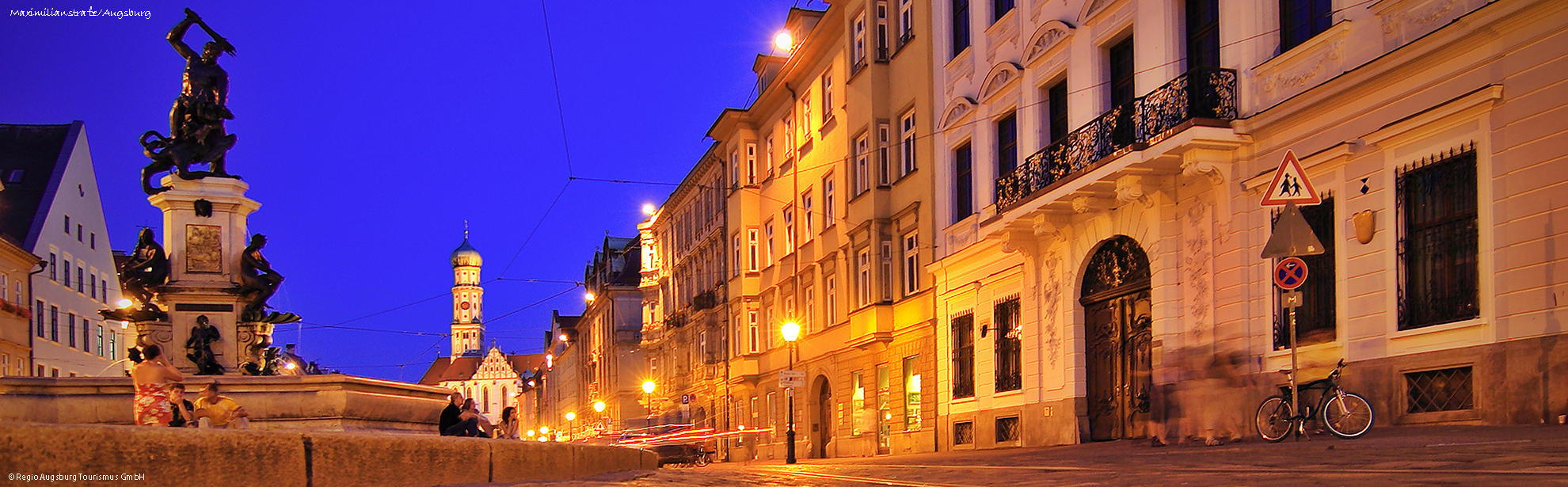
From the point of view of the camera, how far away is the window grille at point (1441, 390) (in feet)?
44.2

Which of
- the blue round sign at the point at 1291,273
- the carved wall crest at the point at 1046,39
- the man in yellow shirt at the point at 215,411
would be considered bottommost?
the man in yellow shirt at the point at 215,411

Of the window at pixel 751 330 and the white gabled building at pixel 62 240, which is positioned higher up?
the white gabled building at pixel 62 240

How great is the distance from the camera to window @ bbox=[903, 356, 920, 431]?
2919 centimetres

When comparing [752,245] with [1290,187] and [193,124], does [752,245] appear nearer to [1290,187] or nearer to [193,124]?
[193,124]

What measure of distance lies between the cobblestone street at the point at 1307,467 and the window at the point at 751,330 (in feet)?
95.0

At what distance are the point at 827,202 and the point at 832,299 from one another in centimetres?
254

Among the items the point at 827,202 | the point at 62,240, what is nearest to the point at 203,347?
the point at 827,202

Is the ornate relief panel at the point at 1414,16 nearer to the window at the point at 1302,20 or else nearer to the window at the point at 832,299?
the window at the point at 1302,20

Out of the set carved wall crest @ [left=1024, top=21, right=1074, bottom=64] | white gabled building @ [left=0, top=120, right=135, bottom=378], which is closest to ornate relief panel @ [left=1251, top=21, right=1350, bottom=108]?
carved wall crest @ [left=1024, top=21, right=1074, bottom=64]

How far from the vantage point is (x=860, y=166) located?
32719 mm

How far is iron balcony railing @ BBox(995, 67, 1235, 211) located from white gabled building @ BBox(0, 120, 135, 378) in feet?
Answer: 137

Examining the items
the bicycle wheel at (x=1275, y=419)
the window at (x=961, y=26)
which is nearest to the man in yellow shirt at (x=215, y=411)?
the bicycle wheel at (x=1275, y=419)

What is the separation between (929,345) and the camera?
28.4 metres

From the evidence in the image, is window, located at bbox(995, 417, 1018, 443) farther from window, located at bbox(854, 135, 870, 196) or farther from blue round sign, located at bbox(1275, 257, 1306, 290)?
blue round sign, located at bbox(1275, 257, 1306, 290)
